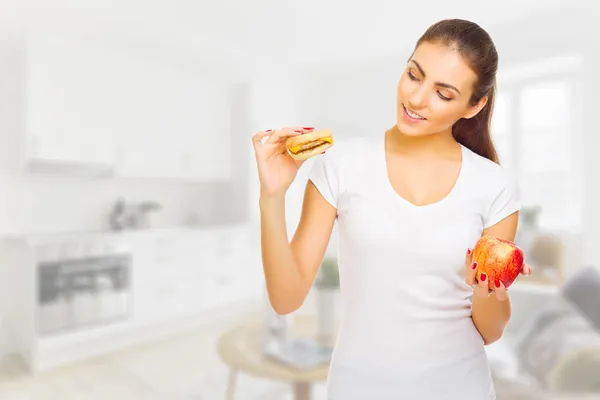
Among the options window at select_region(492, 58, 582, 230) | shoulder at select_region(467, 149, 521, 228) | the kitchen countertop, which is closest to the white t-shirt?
shoulder at select_region(467, 149, 521, 228)

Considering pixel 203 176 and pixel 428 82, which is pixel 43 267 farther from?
pixel 428 82

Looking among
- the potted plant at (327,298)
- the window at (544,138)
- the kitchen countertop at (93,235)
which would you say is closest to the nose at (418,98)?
the potted plant at (327,298)

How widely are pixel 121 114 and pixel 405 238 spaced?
373 centimetres

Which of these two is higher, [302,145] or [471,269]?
[302,145]

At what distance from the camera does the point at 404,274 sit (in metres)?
0.64

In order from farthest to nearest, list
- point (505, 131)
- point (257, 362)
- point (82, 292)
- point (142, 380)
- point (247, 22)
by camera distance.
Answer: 1. point (505, 131)
2. point (247, 22)
3. point (82, 292)
4. point (142, 380)
5. point (257, 362)

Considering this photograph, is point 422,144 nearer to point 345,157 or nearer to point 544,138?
point 345,157

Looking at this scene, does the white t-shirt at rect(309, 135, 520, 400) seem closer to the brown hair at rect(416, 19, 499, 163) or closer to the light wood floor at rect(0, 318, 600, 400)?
the brown hair at rect(416, 19, 499, 163)

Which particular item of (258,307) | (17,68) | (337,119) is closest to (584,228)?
(337,119)

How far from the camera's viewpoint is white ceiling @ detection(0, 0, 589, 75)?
310cm

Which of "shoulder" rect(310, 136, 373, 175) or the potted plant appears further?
the potted plant

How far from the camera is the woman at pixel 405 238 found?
0.63 metres

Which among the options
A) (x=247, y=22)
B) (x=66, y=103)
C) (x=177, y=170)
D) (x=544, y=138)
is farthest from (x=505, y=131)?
(x=66, y=103)

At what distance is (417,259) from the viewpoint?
0.64 m
